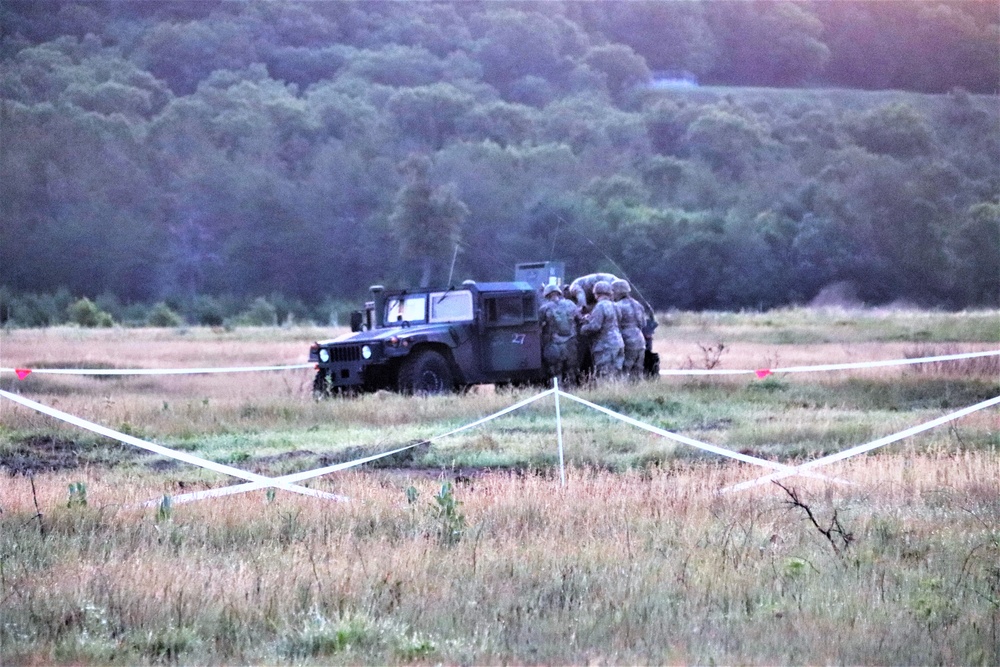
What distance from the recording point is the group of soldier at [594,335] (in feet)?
64.9

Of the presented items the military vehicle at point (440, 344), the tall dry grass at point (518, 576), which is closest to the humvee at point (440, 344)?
the military vehicle at point (440, 344)

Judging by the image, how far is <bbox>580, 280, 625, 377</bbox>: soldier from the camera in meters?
19.7

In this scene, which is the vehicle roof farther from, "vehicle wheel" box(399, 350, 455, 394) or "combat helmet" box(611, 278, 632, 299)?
"combat helmet" box(611, 278, 632, 299)

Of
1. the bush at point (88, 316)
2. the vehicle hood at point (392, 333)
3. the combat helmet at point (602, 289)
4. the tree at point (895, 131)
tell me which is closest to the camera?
the vehicle hood at point (392, 333)

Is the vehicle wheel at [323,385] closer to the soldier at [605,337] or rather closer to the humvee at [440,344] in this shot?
the humvee at [440,344]

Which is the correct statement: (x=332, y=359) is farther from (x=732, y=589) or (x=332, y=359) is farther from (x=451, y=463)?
(x=732, y=589)

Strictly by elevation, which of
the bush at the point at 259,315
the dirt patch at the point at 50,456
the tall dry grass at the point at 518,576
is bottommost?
the tall dry grass at the point at 518,576

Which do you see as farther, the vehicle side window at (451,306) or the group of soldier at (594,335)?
the group of soldier at (594,335)

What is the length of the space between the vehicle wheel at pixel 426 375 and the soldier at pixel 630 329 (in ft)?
8.11

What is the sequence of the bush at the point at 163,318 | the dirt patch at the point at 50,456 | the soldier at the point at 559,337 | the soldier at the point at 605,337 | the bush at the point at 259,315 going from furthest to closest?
the bush at the point at 163,318 < the bush at the point at 259,315 < the soldier at the point at 559,337 < the soldier at the point at 605,337 < the dirt patch at the point at 50,456

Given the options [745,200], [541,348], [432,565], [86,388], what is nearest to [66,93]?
[745,200]

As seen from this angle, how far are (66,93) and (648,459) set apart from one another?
53863mm

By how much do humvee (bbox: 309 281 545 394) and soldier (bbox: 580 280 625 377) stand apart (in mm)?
698

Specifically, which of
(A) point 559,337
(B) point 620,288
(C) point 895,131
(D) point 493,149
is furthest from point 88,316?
(A) point 559,337
